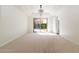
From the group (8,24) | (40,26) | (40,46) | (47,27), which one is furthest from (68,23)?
(8,24)

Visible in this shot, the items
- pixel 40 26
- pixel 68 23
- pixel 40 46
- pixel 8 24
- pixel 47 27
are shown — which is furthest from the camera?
pixel 68 23

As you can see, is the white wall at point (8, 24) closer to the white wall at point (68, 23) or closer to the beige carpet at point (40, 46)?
the beige carpet at point (40, 46)

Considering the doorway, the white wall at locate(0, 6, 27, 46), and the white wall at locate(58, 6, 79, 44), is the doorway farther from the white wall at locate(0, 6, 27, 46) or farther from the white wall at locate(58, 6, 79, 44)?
the white wall at locate(58, 6, 79, 44)

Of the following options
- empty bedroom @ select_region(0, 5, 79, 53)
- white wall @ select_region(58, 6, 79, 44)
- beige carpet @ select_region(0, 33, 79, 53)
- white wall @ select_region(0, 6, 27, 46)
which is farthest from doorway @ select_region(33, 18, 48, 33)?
white wall @ select_region(58, 6, 79, 44)

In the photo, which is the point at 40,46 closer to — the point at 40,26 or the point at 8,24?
the point at 40,26

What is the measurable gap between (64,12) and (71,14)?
0.92 ft

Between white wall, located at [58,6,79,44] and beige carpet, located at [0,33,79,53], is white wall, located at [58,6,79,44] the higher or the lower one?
the higher one

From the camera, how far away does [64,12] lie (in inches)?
179

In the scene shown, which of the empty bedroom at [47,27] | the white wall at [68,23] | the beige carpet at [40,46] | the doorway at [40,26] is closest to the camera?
the beige carpet at [40,46]

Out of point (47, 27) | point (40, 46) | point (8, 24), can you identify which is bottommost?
point (40, 46)

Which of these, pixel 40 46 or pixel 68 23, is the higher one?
pixel 68 23

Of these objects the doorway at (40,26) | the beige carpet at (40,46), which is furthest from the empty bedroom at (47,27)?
the doorway at (40,26)

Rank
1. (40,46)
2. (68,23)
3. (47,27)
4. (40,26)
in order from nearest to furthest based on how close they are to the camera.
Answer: (40,26) → (40,46) → (47,27) → (68,23)
